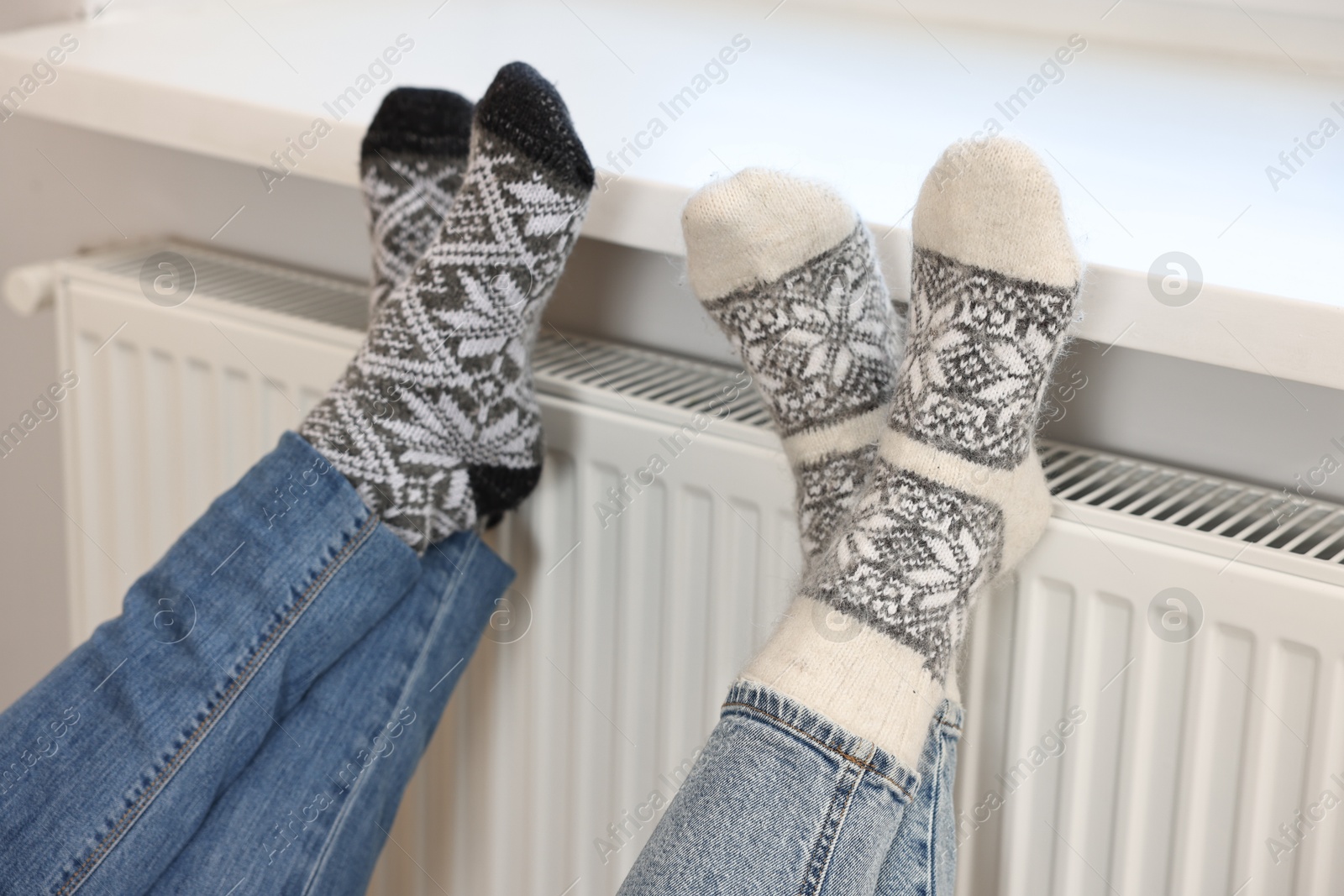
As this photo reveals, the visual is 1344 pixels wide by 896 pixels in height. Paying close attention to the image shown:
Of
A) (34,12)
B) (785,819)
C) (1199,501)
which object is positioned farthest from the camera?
(34,12)

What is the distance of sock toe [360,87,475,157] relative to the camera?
0.72 metres

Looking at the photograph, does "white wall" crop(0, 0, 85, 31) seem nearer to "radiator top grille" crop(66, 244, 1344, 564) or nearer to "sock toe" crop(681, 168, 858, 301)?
"radiator top grille" crop(66, 244, 1344, 564)

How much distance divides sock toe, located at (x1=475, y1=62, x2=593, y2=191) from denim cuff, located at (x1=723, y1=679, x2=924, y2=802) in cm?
29

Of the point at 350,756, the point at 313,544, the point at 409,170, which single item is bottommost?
the point at 350,756

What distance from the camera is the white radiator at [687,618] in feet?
1.84

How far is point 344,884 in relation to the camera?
0.68 m

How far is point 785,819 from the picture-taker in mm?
494

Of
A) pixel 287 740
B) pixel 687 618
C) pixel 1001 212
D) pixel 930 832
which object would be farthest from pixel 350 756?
pixel 1001 212

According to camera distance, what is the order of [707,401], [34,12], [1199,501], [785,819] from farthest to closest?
[34,12], [707,401], [1199,501], [785,819]

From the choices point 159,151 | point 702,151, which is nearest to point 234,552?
point 702,151

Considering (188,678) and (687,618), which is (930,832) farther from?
(188,678)

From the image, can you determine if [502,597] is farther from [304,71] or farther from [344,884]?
[304,71]

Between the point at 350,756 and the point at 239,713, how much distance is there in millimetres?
74

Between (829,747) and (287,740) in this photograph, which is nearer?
(829,747)
